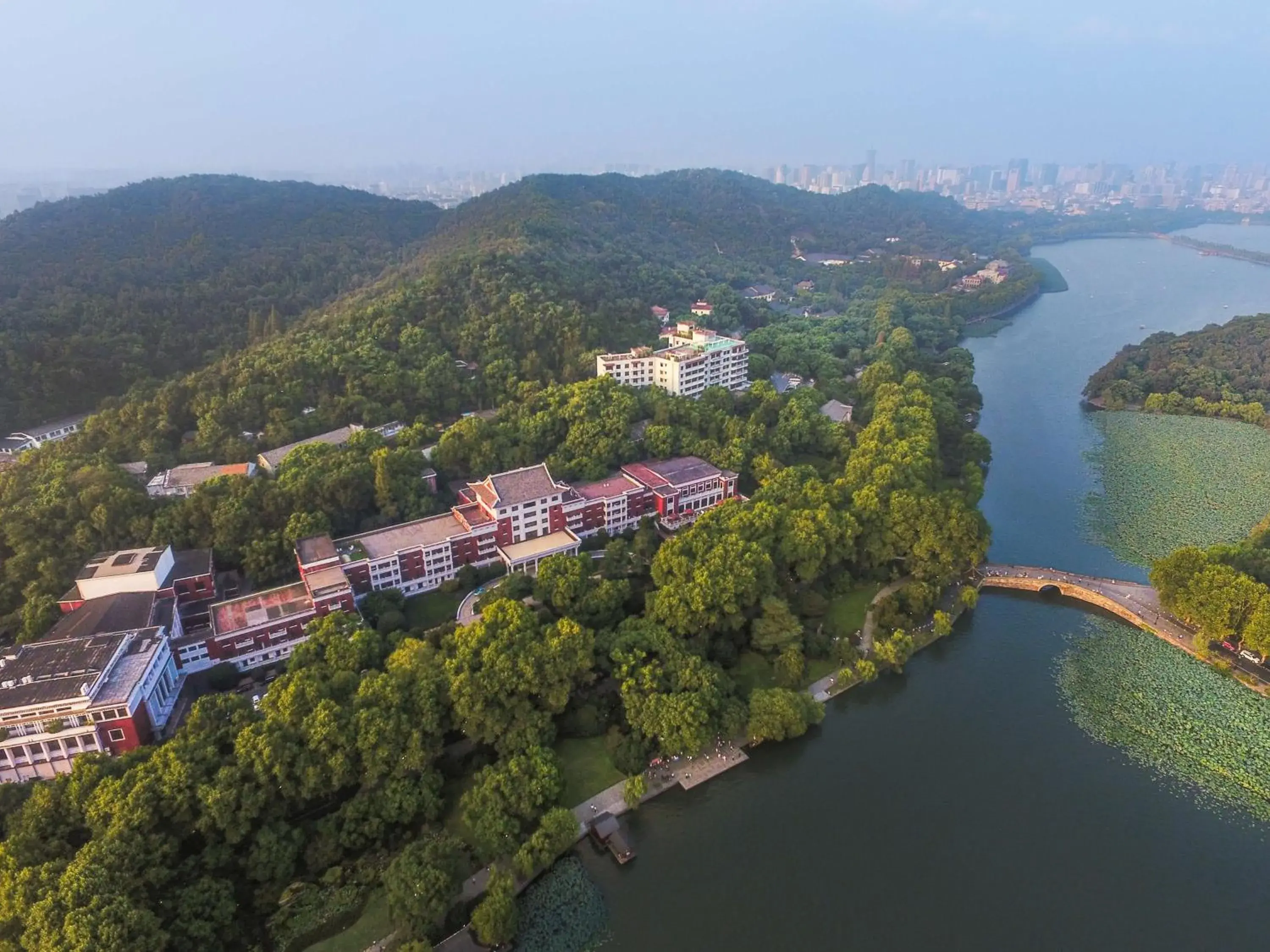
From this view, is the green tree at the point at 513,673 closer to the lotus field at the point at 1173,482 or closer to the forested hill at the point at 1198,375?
the lotus field at the point at 1173,482

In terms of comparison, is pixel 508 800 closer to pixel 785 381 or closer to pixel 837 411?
pixel 837 411

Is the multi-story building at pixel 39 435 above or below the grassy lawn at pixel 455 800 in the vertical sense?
above

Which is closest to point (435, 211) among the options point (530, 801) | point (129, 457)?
point (129, 457)

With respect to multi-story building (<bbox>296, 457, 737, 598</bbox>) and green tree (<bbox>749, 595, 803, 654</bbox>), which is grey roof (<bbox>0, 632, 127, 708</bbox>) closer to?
multi-story building (<bbox>296, 457, 737, 598</bbox>)

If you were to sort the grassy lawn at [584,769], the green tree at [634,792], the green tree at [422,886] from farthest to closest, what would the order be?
the grassy lawn at [584,769] < the green tree at [634,792] < the green tree at [422,886]

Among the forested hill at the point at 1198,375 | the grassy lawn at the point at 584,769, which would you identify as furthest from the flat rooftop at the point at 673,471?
the forested hill at the point at 1198,375

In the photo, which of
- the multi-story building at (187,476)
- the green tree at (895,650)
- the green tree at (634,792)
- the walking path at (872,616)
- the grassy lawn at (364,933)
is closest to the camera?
the grassy lawn at (364,933)

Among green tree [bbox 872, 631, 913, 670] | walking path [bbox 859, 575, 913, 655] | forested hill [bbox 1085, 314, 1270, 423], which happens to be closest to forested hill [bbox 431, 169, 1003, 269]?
walking path [bbox 859, 575, 913, 655]
